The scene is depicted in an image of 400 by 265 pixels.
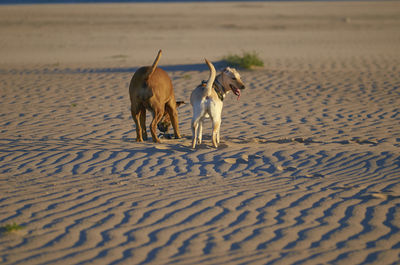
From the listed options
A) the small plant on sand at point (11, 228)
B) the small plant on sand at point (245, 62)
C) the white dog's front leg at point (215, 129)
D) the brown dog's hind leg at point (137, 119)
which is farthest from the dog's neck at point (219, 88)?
the small plant on sand at point (245, 62)

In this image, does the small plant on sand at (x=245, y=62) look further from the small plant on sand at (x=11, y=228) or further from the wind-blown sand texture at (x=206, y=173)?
the small plant on sand at (x=11, y=228)

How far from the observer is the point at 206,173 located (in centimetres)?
718

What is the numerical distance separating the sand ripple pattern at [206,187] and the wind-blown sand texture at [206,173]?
0.07 feet

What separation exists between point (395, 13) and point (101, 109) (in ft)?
141

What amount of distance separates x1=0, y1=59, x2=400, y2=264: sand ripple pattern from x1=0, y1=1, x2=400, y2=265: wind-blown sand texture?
0.02 metres

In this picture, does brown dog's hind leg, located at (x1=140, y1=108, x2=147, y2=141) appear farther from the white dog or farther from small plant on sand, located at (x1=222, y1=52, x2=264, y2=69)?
small plant on sand, located at (x1=222, y1=52, x2=264, y2=69)

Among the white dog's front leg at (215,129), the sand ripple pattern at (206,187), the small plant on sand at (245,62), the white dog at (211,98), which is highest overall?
the small plant on sand at (245,62)

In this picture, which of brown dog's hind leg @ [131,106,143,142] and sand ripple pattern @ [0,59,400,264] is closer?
sand ripple pattern @ [0,59,400,264]

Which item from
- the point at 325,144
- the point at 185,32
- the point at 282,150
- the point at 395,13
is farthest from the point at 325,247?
the point at 395,13

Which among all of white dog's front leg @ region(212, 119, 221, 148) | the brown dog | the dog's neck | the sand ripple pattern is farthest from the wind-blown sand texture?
the dog's neck

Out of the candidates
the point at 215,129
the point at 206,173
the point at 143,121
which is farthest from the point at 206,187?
the point at 143,121

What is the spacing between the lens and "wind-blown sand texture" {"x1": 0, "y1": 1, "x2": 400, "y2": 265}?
16.2ft

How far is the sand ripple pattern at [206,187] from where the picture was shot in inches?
192

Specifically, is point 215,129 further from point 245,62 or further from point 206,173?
point 245,62
